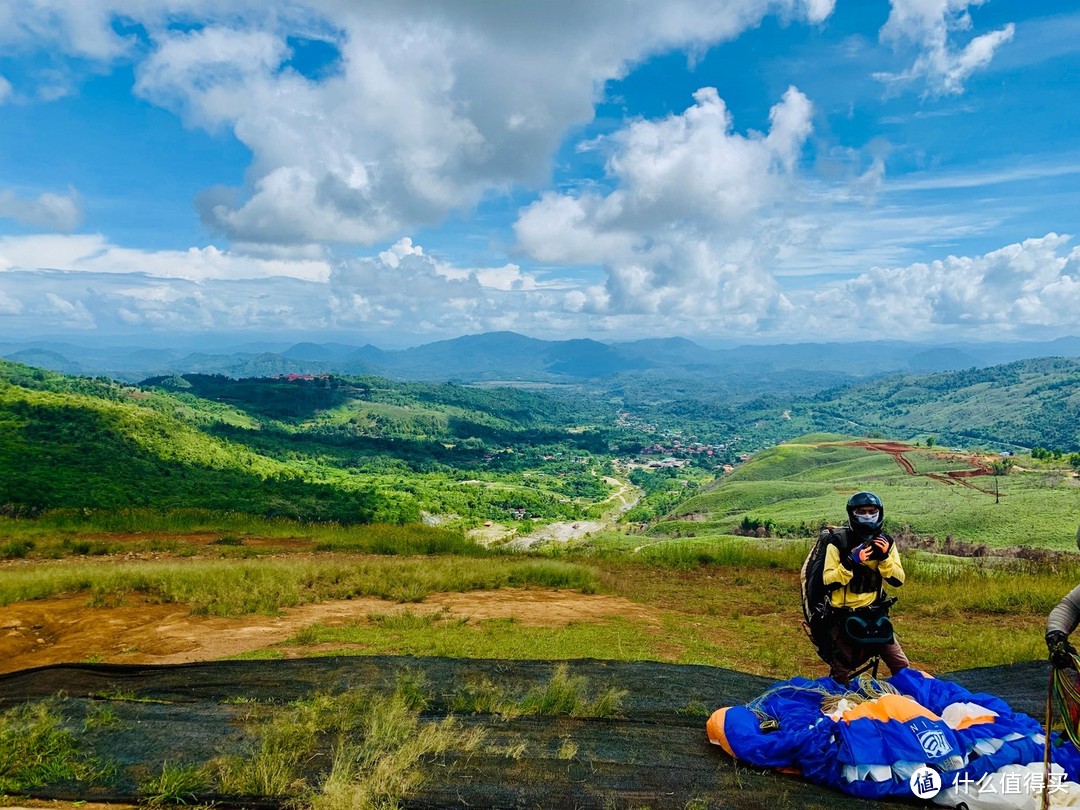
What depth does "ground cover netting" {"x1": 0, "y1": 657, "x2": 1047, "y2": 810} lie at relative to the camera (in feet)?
14.3

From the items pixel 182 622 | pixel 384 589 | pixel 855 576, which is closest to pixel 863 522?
pixel 855 576

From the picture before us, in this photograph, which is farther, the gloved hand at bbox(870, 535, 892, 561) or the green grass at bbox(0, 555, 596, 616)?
the green grass at bbox(0, 555, 596, 616)

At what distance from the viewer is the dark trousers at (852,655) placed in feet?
19.8

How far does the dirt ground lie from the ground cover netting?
233 cm

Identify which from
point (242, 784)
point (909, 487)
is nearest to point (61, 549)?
point (242, 784)

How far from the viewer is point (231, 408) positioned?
442ft

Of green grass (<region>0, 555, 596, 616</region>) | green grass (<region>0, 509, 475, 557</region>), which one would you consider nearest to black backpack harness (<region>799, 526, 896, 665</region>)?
green grass (<region>0, 555, 596, 616</region>)

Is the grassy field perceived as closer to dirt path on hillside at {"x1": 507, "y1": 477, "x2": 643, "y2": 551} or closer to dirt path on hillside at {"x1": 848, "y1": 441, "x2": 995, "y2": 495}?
dirt path on hillside at {"x1": 507, "y1": 477, "x2": 643, "y2": 551}

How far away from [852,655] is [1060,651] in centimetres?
205

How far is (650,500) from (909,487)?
5060 cm

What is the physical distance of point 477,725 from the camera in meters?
5.39

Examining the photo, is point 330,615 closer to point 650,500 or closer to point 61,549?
point 61,549

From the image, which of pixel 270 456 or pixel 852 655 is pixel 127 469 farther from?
pixel 852 655

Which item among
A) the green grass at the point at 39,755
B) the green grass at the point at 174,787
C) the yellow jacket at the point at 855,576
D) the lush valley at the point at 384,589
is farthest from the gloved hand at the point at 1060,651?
the green grass at the point at 39,755
